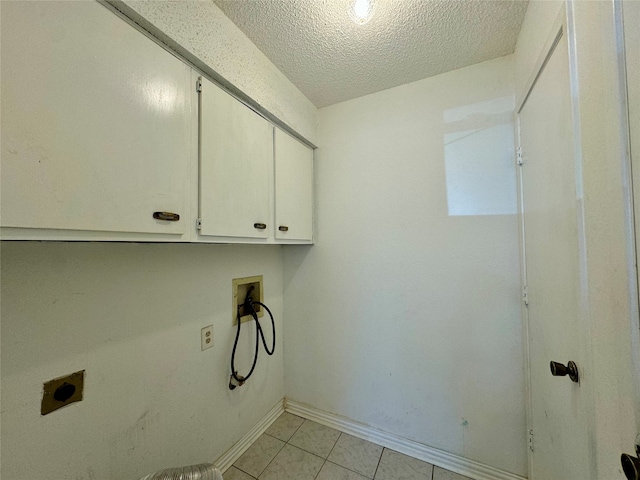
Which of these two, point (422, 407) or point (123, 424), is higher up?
point (123, 424)

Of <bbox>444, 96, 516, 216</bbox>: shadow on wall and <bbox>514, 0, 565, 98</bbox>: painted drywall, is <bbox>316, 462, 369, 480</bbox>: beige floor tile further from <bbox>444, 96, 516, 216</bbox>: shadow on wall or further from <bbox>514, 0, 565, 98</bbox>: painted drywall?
<bbox>514, 0, 565, 98</bbox>: painted drywall

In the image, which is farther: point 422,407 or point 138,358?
point 422,407

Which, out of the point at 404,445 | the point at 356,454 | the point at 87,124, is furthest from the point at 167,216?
the point at 404,445

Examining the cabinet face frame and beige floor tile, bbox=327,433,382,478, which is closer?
the cabinet face frame

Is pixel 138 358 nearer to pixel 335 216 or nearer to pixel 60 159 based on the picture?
pixel 60 159

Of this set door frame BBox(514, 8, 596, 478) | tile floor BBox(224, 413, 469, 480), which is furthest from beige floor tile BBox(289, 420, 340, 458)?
door frame BBox(514, 8, 596, 478)

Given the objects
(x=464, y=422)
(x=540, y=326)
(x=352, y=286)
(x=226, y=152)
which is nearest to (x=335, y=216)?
(x=352, y=286)

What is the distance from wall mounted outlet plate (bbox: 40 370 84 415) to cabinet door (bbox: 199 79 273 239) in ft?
2.23

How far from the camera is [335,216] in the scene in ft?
5.65

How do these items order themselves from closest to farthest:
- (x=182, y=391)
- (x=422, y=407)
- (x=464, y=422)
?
(x=182, y=391) → (x=464, y=422) → (x=422, y=407)

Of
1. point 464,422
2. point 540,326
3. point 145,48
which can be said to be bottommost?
point 464,422

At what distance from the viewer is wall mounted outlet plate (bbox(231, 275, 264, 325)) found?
1.50 metres

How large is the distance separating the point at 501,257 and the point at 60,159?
181cm

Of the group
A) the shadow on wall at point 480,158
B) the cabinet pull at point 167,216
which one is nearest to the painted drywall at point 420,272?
the shadow on wall at point 480,158
